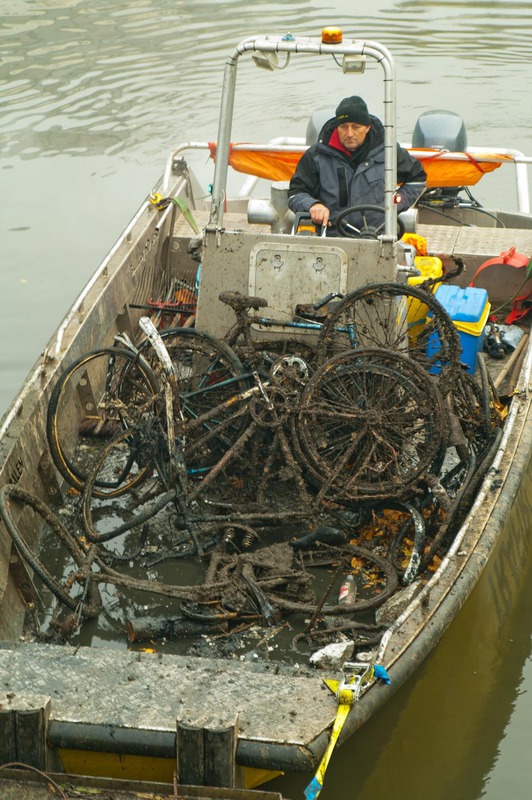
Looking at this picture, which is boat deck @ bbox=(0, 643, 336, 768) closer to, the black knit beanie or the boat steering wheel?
the boat steering wheel

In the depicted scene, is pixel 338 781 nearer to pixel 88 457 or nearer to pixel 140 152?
pixel 88 457

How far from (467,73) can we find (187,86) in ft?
15.4

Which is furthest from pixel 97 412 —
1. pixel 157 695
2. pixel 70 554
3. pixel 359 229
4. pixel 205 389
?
pixel 157 695

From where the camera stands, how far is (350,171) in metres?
6.87

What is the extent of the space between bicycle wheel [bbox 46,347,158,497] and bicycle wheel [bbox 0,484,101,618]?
0.51 metres

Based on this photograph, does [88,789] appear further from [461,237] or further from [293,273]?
[461,237]

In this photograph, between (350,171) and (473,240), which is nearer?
(350,171)

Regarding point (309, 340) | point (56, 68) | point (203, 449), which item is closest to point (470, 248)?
point (309, 340)

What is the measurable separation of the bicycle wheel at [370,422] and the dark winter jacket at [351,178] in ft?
5.77

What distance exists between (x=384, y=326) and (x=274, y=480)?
1.07 m

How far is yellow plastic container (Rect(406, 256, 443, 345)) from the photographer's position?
666 centimetres

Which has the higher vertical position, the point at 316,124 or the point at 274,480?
the point at 316,124

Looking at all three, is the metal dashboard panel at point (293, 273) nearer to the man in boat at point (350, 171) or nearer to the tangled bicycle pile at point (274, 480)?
the tangled bicycle pile at point (274, 480)

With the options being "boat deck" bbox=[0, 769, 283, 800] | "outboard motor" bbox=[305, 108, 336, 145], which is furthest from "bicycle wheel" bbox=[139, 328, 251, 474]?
"outboard motor" bbox=[305, 108, 336, 145]
